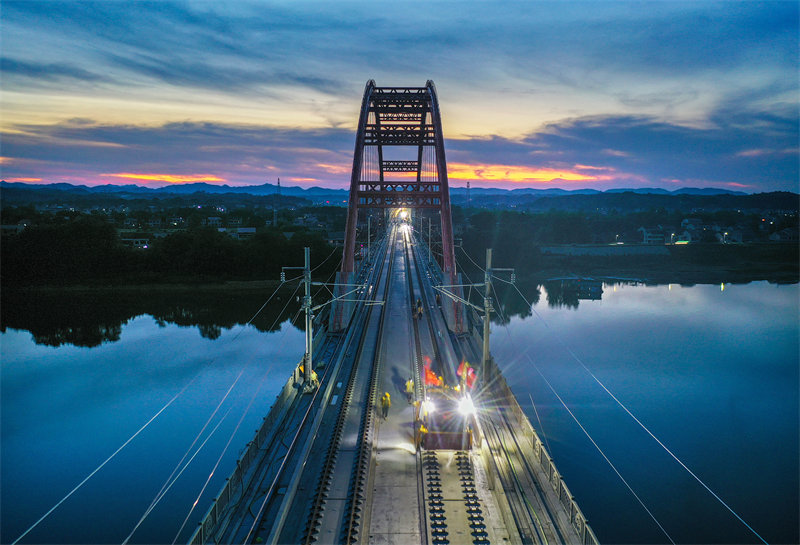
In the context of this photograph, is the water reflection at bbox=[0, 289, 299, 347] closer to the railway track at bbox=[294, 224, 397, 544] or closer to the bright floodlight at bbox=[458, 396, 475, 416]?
the railway track at bbox=[294, 224, 397, 544]

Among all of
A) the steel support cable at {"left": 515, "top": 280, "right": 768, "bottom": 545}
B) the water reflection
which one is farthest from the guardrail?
the water reflection

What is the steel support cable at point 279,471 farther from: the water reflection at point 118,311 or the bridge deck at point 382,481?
the water reflection at point 118,311

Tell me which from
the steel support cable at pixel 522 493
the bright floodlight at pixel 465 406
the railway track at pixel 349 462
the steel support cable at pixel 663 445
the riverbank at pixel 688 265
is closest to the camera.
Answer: the steel support cable at pixel 522 493

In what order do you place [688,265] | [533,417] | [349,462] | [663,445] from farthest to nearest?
[688,265] < [533,417] < [663,445] < [349,462]

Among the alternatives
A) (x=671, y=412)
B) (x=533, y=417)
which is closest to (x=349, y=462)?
(x=533, y=417)

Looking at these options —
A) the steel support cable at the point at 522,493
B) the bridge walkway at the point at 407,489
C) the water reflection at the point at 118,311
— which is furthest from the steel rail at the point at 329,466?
the water reflection at the point at 118,311

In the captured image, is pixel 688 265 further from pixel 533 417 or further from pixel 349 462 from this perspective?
pixel 349 462
